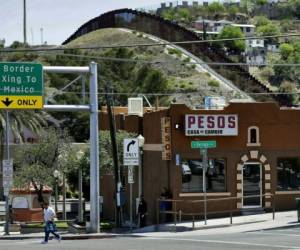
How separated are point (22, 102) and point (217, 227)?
9475 mm

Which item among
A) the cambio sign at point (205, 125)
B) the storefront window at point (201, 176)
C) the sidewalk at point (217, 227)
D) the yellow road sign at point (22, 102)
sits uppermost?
the yellow road sign at point (22, 102)

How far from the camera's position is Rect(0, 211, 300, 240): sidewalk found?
98.8ft

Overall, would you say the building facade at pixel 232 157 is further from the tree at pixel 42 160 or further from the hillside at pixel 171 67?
the hillside at pixel 171 67

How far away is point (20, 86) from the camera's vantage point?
31.3 meters

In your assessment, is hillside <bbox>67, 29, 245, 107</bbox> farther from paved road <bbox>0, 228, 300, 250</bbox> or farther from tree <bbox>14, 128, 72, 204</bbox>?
paved road <bbox>0, 228, 300, 250</bbox>

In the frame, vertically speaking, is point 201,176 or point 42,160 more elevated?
point 42,160

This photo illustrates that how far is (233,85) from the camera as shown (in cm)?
13438

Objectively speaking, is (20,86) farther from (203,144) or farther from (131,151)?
(203,144)

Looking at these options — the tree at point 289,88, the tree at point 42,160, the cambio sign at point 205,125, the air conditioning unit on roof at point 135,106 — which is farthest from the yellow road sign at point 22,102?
the tree at point 289,88

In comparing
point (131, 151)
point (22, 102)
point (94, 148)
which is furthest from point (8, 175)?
point (131, 151)

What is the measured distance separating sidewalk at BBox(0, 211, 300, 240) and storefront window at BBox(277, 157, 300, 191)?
2.21 metres

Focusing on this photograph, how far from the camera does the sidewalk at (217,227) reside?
3012 centimetres

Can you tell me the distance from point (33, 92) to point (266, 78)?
151 metres

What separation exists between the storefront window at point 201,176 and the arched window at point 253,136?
149 centimetres
